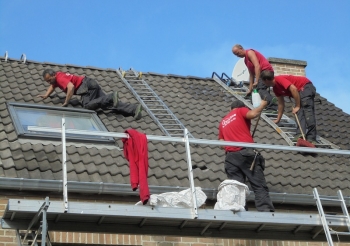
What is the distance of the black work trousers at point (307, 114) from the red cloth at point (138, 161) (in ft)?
14.6

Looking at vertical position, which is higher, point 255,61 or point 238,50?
point 238,50

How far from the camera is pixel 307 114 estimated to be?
38.3ft

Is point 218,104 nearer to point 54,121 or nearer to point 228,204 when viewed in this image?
point 54,121

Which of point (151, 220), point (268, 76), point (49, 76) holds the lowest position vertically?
point (151, 220)

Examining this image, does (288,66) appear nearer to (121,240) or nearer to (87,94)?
(87,94)

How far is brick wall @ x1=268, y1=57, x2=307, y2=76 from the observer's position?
1602 centimetres

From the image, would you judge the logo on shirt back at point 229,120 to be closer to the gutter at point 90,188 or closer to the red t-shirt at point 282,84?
the gutter at point 90,188

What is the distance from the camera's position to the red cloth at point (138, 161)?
763cm

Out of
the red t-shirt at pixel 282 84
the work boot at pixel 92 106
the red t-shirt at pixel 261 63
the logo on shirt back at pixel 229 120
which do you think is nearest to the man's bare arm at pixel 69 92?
the work boot at pixel 92 106

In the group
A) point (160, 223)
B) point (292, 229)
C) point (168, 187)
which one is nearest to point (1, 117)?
point (168, 187)

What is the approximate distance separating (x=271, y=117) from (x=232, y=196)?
17.3ft

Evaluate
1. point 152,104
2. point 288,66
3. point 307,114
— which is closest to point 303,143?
point 307,114

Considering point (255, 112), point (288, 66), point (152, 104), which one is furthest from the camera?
point (288, 66)

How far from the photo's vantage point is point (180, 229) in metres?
8.20
